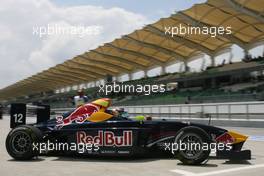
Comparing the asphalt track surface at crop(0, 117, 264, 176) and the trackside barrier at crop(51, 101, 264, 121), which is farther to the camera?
the trackside barrier at crop(51, 101, 264, 121)

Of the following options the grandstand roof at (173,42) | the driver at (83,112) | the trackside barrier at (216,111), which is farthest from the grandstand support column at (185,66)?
the driver at (83,112)

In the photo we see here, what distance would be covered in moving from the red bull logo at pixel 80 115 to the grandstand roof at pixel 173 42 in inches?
1193

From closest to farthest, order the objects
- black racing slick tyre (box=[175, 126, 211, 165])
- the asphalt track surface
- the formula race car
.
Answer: the asphalt track surface < black racing slick tyre (box=[175, 126, 211, 165]) < the formula race car

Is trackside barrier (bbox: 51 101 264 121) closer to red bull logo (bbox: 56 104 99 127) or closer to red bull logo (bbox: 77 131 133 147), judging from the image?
red bull logo (bbox: 56 104 99 127)

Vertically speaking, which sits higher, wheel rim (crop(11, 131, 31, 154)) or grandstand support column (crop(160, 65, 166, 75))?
grandstand support column (crop(160, 65, 166, 75))

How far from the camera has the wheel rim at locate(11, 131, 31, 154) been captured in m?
8.62

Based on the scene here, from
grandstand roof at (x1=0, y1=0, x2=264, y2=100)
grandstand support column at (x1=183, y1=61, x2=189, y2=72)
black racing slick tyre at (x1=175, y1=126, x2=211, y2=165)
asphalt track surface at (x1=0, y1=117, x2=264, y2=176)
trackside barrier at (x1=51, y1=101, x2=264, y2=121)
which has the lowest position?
asphalt track surface at (x1=0, y1=117, x2=264, y2=176)

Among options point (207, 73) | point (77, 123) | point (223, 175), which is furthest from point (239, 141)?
point (207, 73)

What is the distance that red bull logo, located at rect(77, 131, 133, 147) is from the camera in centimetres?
827

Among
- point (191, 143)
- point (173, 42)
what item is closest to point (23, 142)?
point (191, 143)

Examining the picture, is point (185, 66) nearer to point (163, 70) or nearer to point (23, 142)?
point (163, 70)

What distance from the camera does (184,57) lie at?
61.9 m

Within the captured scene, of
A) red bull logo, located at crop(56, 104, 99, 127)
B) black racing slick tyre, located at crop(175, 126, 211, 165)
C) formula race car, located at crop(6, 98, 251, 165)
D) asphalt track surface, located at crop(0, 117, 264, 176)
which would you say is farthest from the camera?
red bull logo, located at crop(56, 104, 99, 127)

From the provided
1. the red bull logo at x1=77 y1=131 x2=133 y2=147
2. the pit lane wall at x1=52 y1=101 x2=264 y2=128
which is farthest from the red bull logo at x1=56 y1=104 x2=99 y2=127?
the pit lane wall at x1=52 y1=101 x2=264 y2=128
